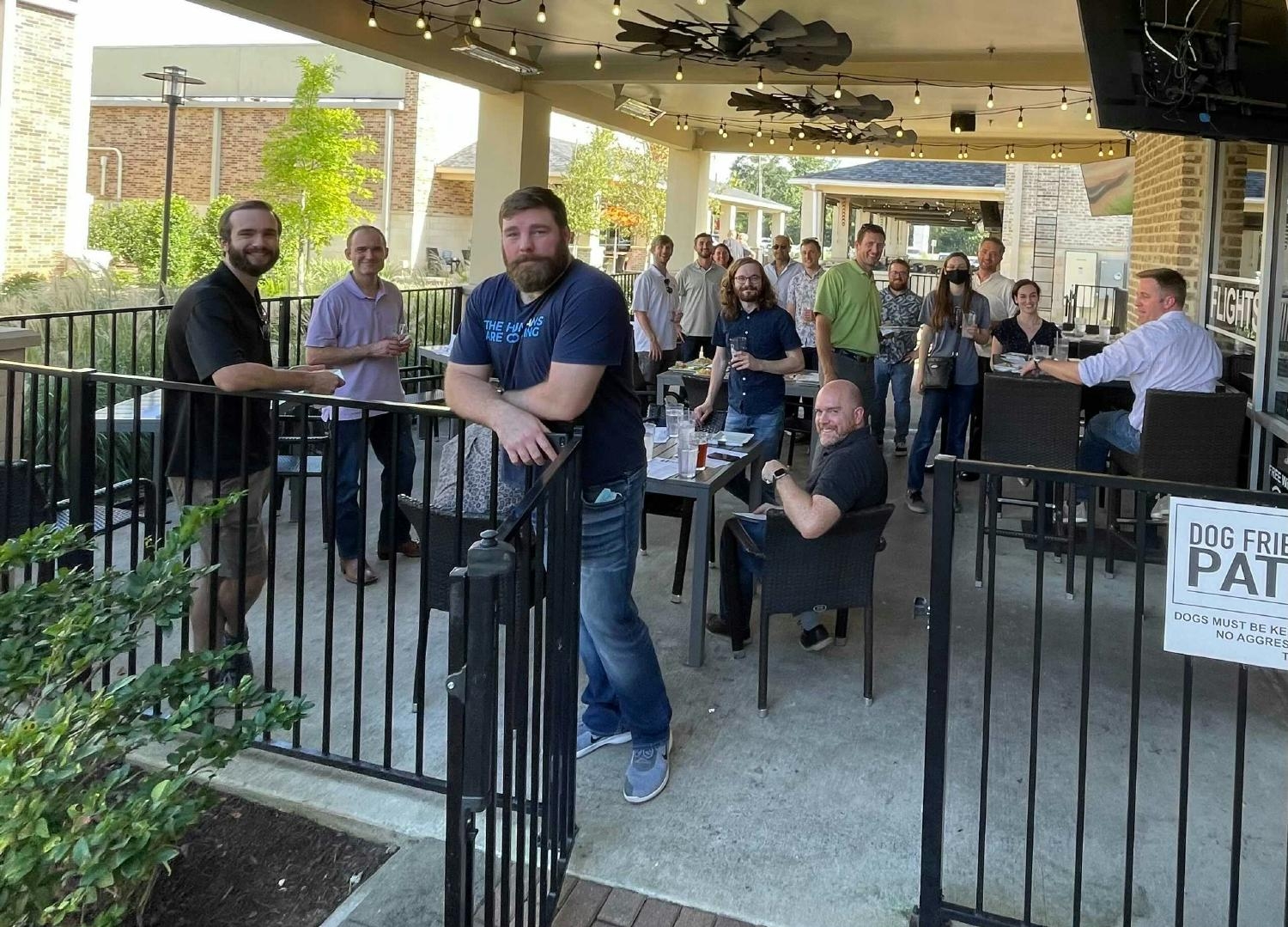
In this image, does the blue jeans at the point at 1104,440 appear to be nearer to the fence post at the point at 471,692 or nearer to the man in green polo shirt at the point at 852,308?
the man in green polo shirt at the point at 852,308

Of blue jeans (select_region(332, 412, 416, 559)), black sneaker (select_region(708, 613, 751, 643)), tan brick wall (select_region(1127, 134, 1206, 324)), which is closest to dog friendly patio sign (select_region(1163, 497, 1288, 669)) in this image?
black sneaker (select_region(708, 613, 751, 643))

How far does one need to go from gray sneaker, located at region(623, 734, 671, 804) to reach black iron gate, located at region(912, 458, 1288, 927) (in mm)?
890

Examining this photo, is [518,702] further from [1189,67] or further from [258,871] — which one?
[1189,67]

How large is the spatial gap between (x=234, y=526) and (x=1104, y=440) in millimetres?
4793

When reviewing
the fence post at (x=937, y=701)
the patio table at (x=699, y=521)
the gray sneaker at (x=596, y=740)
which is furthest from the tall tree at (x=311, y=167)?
the fence post at (x=937, y=701)

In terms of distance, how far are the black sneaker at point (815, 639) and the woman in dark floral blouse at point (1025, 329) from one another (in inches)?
197

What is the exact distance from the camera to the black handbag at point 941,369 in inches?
313

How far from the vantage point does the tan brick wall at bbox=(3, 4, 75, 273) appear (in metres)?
18.0

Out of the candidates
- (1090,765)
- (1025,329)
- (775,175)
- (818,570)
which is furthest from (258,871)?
(775,175)

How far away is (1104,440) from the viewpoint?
6.41 m

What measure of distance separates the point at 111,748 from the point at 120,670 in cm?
198

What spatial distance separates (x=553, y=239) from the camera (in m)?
3.25

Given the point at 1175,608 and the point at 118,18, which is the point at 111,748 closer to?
the point at 1175,608

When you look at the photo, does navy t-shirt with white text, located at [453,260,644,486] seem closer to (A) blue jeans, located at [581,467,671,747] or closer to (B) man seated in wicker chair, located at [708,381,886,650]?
(A) blue jeans, located at [581,467,671,747]
